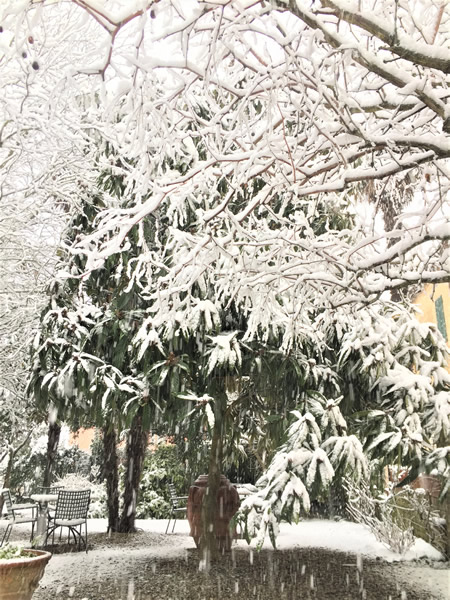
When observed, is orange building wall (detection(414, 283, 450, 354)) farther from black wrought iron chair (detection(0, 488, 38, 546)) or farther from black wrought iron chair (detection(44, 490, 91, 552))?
black wrought iron chair (detection(0, 488, 38, 546))

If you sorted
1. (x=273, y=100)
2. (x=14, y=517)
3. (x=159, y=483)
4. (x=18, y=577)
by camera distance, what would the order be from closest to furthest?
(x=273, y=100) → (x=18, y=577) → (x=14, y=517) → (x=159, y=483)

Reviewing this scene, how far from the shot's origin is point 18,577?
5.32 metres

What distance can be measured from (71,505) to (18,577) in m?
4.50

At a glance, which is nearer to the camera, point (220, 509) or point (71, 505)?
point (220, 509)

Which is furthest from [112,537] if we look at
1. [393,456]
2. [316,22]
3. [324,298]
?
[316,22]

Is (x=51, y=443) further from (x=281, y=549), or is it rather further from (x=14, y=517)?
(x=281, y=549)

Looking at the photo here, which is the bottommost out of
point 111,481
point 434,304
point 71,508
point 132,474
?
point 71,508

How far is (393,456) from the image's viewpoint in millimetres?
5773

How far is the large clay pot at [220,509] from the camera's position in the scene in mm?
8602

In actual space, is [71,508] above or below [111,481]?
below

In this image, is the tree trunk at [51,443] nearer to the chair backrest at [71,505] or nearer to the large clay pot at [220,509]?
the chair backrest at [71,505]

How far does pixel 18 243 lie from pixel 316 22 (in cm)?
527

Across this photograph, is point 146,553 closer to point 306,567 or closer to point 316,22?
point 306,567

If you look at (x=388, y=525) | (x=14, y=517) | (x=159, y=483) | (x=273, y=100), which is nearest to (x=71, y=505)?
(x=14, y=517)
